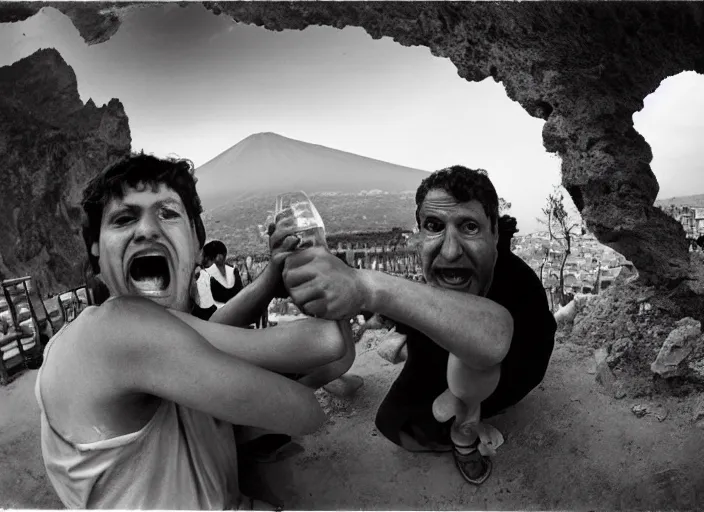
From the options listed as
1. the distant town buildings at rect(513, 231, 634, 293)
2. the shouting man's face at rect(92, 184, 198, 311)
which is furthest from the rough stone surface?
the shouting man's face at rect(92, 184, 198, 311)

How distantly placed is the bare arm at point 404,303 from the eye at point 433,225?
0.28 m

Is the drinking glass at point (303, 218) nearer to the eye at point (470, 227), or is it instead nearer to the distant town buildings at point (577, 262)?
the eye at point (470, 227)

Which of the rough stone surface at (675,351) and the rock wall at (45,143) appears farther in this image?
the rough stone surface at (675,351)

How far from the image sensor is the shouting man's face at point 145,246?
1554 mm

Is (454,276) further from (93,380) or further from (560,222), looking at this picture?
(93,380)

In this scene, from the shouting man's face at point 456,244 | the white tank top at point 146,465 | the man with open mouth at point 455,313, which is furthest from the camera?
the shouting man's face at point 456,244

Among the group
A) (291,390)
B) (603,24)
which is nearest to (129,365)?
(291,390)

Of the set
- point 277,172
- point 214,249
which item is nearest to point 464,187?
point 277,172

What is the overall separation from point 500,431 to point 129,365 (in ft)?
4.93

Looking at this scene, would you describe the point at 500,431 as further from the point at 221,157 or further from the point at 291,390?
the point at 221,157

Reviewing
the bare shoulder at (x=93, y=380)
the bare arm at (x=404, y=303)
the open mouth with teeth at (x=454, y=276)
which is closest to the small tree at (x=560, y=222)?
the open mouth with teeth at (x=454, y=276)

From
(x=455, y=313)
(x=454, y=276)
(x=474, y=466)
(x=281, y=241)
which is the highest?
(x=281, y=241)

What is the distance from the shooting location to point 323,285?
5.08 feet

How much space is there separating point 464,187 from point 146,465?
1.43 meters
